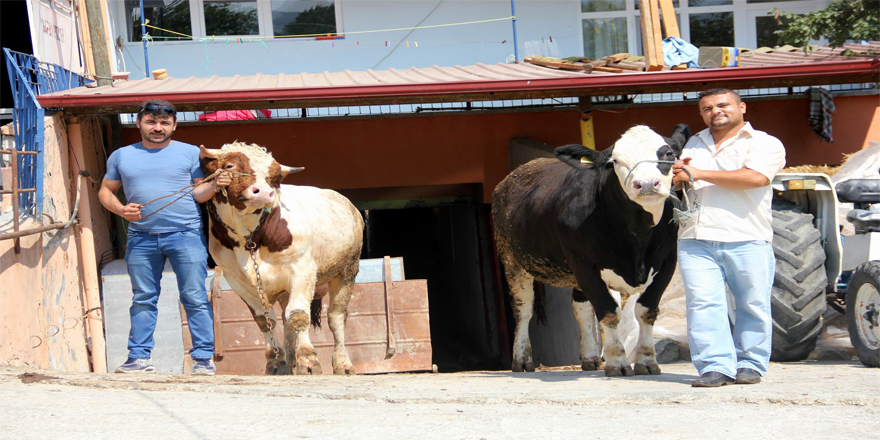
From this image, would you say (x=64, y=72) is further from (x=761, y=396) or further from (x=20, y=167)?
(x=761, y=396)

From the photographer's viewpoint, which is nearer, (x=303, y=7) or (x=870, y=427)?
(x=870, y=427)

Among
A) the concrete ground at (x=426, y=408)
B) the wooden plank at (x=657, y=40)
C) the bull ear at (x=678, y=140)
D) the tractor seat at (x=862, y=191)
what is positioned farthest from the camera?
the wooden plank at (x=657, y=40)

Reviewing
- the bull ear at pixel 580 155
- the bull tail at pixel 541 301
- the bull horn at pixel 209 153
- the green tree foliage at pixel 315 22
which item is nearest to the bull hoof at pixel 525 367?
the bull tail at pixel 541 301

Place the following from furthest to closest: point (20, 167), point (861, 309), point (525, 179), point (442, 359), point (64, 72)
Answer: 1. point (442, 359)
2. point (64, 72)
3. point (20, 167)
4. point (525, 179)
5. point (861, 309)

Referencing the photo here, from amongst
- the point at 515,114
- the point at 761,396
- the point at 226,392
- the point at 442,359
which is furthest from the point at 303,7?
the point at 761,396

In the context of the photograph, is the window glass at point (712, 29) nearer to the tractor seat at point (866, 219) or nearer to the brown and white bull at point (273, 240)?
the tractor seat at point (866, 219)

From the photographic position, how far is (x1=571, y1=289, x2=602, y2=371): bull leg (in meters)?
7.41

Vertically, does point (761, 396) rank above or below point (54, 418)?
below

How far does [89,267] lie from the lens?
30.5 feet

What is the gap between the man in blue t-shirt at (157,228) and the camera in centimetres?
600

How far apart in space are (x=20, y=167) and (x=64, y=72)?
172 centimetres

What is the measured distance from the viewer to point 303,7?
557 inches

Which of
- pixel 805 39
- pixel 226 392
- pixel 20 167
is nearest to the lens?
pixel 226 392

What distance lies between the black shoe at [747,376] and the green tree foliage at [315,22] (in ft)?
34.9
